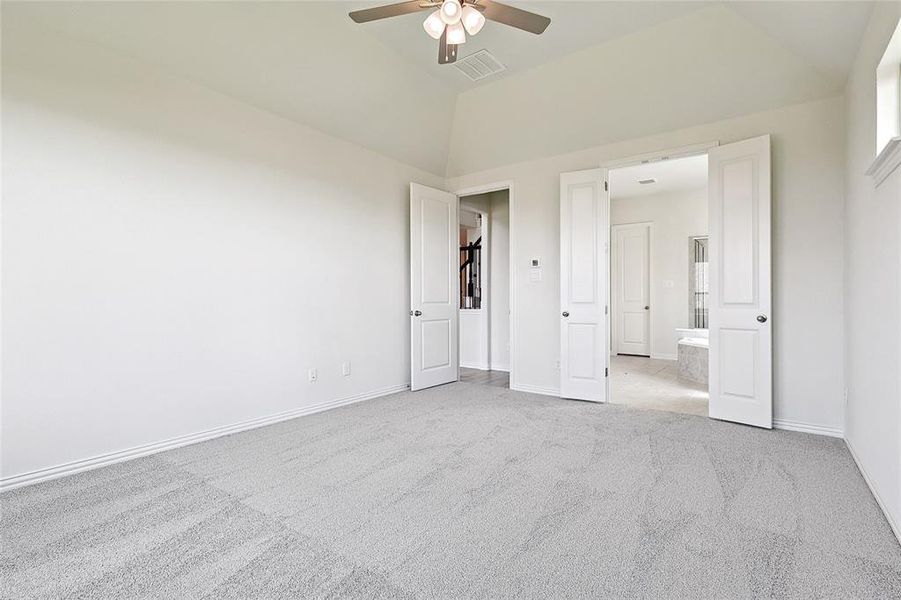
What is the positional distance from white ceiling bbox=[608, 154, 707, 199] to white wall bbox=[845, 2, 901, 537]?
2.71 meters

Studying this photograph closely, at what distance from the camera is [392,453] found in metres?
2.83

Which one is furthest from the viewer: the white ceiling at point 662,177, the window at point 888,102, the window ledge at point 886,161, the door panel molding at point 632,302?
the door panel molding at point 632,302

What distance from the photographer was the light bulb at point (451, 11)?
90.0 inches

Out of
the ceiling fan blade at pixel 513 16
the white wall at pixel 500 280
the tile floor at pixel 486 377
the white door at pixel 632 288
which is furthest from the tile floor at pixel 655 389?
the ceiling fan blade at pixel 513 16

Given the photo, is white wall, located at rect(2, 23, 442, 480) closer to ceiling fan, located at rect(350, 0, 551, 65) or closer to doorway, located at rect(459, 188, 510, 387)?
ceiling fan, located at rect(350, 0, 551, 65)

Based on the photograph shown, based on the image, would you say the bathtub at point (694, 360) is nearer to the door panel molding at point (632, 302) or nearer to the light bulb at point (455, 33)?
the door panel molding at point (632, 302)

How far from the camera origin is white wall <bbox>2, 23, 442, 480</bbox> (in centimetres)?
238

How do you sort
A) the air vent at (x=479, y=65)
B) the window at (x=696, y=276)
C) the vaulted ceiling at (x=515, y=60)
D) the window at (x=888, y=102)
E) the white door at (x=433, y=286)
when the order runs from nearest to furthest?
the window at (x=888, y=102) → the vaulted ceiling at (x=515, y=60) → the air vent at (x=479, y=65) → the white door at (x=433, y=286) → the window at (x=696, y=276)

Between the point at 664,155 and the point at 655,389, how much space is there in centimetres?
261

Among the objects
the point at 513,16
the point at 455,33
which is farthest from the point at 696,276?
the point at 455,33

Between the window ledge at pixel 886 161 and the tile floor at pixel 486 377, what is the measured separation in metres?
3.63

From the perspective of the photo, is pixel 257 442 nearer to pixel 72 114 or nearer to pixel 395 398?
pixel 395 398

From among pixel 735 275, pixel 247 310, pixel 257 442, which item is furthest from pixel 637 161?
pixel 257 442

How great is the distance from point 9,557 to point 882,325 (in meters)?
4.06
